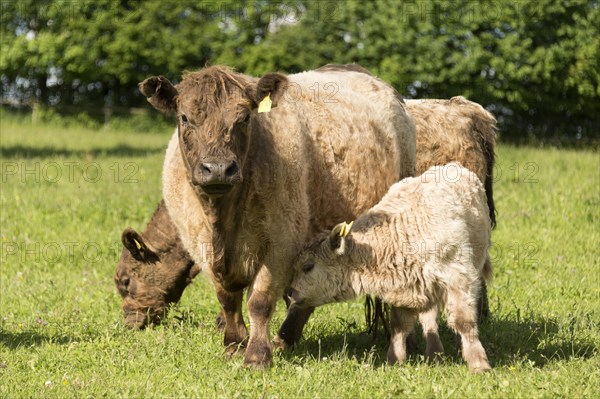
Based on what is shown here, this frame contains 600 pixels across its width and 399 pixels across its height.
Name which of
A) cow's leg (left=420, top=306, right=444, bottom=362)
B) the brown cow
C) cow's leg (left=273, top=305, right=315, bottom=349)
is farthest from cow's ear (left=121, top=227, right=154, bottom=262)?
cow's leg (left=420, top=306, right=444, bottom=362)

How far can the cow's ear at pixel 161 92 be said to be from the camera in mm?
7297

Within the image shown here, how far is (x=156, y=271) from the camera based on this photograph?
33.2ft

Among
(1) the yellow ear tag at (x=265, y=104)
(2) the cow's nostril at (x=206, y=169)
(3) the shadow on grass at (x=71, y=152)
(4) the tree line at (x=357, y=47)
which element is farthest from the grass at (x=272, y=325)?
(4) the tree line at (x=357, y=47)

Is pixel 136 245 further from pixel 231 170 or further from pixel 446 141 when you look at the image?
pixel 446 141

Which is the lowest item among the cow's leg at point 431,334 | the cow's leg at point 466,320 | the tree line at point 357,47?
the tree line at point 357,47

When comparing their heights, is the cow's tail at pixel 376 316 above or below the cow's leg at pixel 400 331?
below

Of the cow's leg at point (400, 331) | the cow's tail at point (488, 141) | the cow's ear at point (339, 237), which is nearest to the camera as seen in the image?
the cow's ear at point (339, 237)

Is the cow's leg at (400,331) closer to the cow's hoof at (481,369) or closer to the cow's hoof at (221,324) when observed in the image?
the cow's hoof at (481,369)

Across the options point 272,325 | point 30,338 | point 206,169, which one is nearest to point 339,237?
point 206,169

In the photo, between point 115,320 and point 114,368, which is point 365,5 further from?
point 114,368

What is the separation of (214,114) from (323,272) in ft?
5.73

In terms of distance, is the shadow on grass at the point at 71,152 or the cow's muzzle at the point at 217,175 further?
the shadow on grass at the point at 71,152

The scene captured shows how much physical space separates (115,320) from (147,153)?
61.6 ft

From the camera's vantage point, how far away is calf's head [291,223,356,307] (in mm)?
7789
